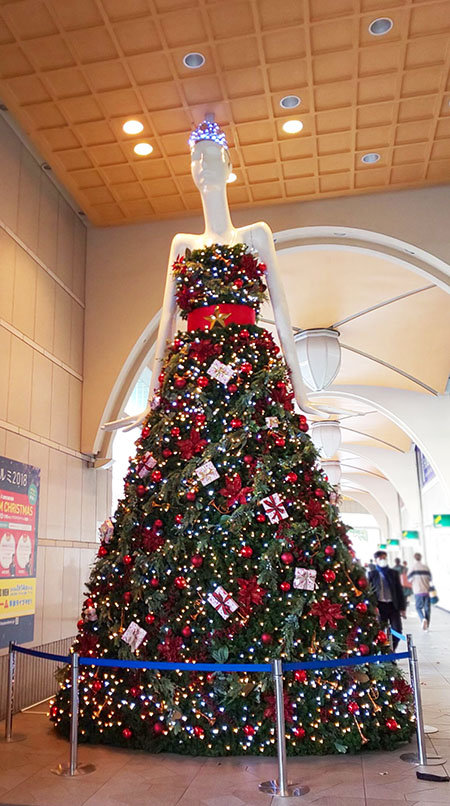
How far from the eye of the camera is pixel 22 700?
6.21 m

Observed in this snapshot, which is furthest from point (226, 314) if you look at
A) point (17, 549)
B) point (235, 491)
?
point (17, 549)

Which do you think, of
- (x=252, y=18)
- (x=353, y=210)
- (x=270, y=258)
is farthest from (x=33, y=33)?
(x=353, y=210)

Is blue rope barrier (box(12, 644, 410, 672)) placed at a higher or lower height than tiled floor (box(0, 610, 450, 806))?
higher

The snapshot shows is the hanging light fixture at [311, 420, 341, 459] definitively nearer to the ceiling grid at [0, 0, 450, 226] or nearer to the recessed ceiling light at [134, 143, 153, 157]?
the ceiling grid at [0, 0, 450, 226]

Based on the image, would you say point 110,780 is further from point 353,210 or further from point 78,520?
point 353,210

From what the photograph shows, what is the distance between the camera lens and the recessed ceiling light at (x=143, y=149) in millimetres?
7110

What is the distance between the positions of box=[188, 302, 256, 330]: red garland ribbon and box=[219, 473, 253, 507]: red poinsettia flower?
4.40 ft

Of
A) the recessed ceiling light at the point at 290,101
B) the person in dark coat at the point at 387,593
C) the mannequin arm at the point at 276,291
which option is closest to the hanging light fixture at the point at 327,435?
the person in dark coat at the point at 387,593

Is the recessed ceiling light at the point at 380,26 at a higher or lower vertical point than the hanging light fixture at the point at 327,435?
higher

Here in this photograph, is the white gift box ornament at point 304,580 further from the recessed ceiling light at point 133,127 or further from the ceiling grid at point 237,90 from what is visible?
the recessed ceiling light at point 133,127

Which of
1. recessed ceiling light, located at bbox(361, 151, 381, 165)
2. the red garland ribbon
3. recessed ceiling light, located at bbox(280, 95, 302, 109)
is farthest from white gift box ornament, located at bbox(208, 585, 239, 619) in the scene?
recessed ceiling light, located at bbox(361, 151, 381, 165)

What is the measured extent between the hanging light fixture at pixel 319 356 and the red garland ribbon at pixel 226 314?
6516mm

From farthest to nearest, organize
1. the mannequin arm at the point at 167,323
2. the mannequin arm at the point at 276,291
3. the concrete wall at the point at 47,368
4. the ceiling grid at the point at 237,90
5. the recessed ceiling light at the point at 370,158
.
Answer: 1. the recessed ceiling light at the point at 370,158
2. the concrete wall at the point at 47,368
3. the mannequin arm at the point at 167,323
4. the mannequin arm at the point at 276,291
5. the ceiling grid at the point at 237,90

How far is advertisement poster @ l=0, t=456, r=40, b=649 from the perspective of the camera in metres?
6.06
